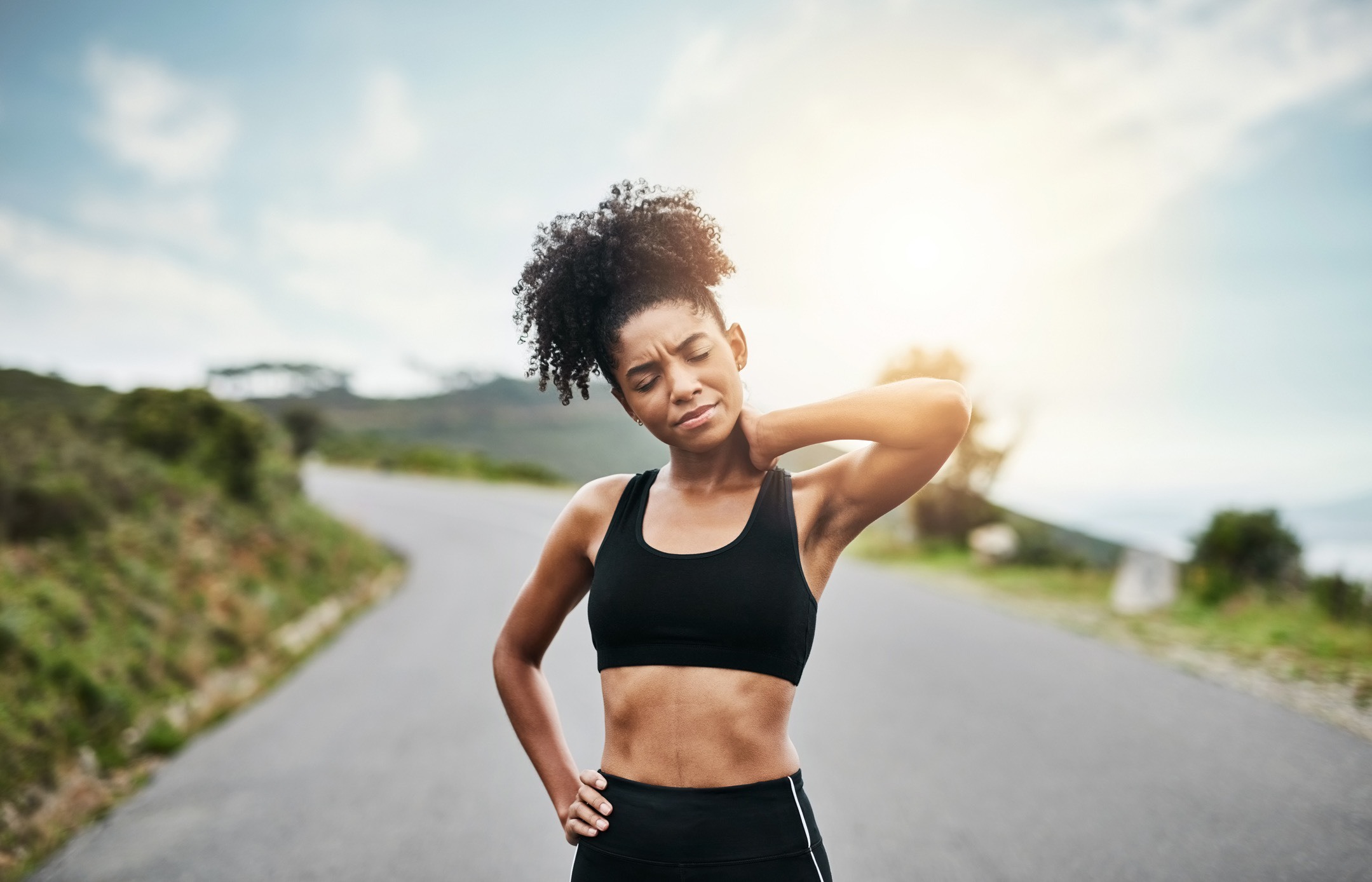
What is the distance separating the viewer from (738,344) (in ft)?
6.04

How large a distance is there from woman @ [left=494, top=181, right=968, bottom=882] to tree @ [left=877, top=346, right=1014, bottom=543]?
16503mm

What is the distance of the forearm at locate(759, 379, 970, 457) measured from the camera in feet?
5.44

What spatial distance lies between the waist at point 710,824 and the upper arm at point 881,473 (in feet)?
1.61

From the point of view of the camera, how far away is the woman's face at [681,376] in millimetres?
1687

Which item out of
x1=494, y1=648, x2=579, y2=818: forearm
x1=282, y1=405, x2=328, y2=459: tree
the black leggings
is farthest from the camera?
x1=282, y1=405, x2=328, y2=459: tree

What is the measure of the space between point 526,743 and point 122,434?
1138 centimetres

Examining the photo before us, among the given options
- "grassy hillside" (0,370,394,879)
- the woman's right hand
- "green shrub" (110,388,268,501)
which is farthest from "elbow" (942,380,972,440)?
"green shrub" (110,388,268,501)

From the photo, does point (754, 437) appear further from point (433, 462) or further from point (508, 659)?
point (433, 462)

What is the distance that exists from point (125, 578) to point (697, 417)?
734 cm

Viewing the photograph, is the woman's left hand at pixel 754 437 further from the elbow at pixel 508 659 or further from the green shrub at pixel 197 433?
the green shrub at pixel 197 433

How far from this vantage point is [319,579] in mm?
11305

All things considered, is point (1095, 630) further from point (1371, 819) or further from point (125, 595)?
point (125, 595)

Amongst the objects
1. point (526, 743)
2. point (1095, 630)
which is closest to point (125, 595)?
point (526, 743)

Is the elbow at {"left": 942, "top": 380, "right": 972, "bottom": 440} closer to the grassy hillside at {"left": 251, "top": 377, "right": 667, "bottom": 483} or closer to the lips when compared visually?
the lips
